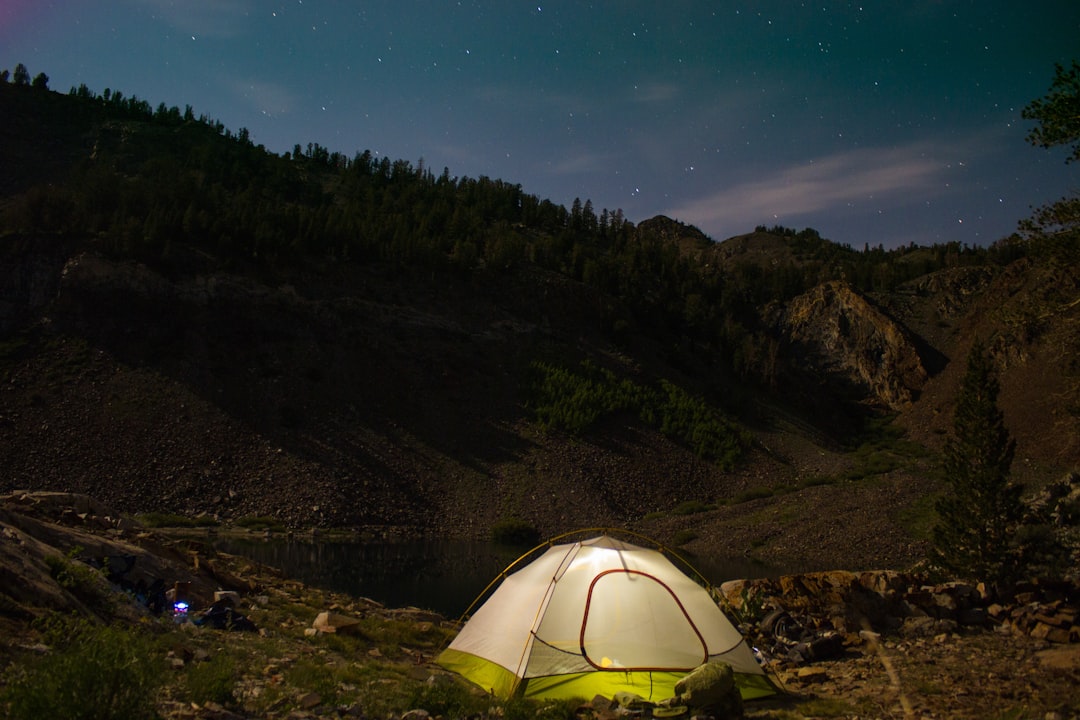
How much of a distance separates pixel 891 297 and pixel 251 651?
128410mm

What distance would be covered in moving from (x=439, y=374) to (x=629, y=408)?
838 inches

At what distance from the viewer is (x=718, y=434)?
258 feet

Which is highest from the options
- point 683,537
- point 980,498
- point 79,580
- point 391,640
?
point 980,498

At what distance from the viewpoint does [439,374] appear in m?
75.6

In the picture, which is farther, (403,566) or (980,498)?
(403,566)

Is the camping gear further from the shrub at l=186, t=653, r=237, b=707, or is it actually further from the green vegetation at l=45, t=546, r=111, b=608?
the green vegetation at l=45, t=546, r=111, b=608

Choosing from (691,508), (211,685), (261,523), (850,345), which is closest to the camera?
(211,685)

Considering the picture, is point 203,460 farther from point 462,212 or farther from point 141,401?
point 462,212

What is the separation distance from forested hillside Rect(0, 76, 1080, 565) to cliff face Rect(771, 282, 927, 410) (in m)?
0.40

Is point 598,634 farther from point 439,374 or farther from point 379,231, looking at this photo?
Answer: point 379,231

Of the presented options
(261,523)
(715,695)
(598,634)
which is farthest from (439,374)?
(715,695)

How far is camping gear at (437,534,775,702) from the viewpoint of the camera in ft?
39.3

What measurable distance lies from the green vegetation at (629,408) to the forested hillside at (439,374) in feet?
1.10

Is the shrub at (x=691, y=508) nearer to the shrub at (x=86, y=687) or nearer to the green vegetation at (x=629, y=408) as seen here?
the green vegetation at (x=629, y=408)
